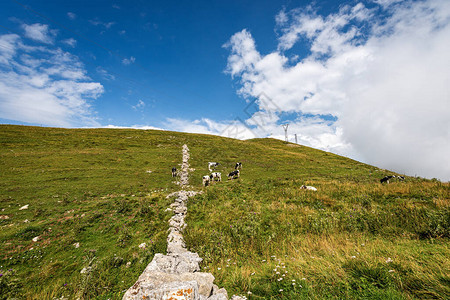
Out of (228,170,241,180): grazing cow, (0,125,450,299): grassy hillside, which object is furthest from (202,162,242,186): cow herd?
(0,125,450,299): grassy hillside

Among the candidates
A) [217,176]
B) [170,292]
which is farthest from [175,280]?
[217,176]

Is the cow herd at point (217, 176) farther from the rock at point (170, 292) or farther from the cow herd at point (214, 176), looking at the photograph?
the rock at point (170, 292)

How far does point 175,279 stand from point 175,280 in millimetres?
45

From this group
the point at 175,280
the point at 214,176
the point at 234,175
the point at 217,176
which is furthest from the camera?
the point at 234,175

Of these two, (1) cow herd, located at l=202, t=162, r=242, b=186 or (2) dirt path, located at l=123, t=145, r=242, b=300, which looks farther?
(1) cow herd, located at l=202, t=162, r=242, b=186

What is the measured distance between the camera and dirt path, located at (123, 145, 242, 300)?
11.7 feet

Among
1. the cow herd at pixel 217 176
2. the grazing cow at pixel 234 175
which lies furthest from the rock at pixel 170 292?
the grazing cow at pixel 234 175

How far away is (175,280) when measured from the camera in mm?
4719

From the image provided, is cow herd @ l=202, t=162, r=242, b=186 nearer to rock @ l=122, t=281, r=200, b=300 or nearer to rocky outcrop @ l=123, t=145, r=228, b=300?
rocky outcrop @ l=123, t=145, r=228, b=300

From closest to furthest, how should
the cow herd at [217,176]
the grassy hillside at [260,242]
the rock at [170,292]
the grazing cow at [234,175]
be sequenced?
the rock at [170,292]
the grassy hillside at [260,242]
the cow herd at [217,176]
the grazing cow at [234,175]

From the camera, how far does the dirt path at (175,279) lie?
3576mm

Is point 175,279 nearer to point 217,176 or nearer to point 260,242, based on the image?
point 260,242

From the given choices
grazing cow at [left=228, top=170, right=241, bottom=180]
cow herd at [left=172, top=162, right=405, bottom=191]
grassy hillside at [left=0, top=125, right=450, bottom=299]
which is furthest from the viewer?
grazing cow at [left=228, top=170, right=241, bottom=180]

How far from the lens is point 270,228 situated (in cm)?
831
